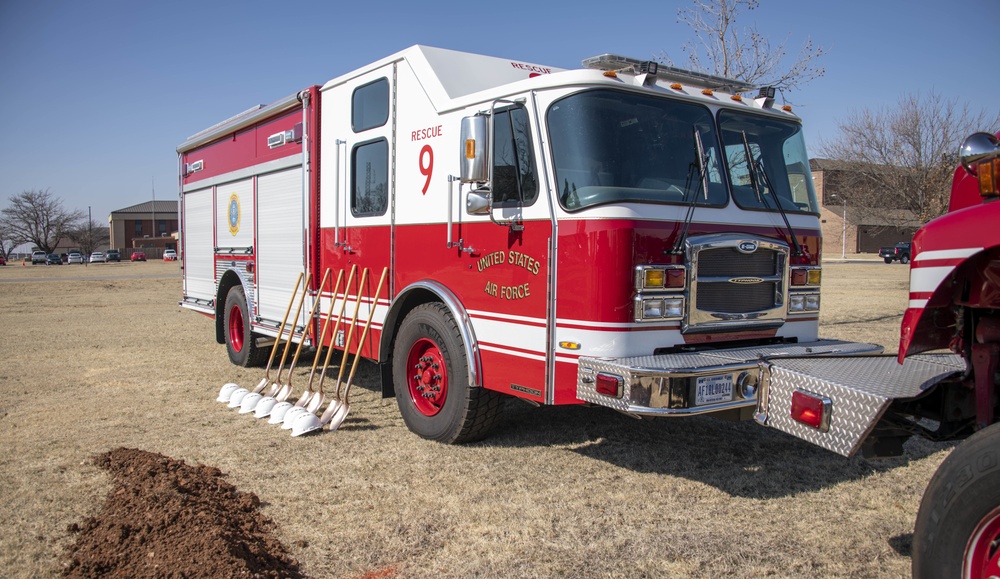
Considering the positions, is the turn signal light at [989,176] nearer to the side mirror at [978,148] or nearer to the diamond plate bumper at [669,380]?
the side mirror at [978,148]

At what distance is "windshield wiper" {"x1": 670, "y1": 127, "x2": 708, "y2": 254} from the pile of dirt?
110 inches

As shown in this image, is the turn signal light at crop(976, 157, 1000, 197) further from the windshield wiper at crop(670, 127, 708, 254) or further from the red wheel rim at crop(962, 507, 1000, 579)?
the windshield wiper at crop(670, 127, 708, 254)

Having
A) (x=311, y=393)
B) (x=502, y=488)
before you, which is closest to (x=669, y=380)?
(x=502, y=488)

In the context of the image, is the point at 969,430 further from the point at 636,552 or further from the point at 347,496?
the point at 347,496

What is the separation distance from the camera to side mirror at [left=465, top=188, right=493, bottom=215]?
192 inches

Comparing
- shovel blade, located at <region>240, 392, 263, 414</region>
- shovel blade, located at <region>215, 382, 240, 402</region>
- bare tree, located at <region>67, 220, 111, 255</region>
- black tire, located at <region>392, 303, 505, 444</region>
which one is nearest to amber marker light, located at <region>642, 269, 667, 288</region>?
black tire, located at <region>392, 303, 505, 444</region>

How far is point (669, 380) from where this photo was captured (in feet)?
13.1

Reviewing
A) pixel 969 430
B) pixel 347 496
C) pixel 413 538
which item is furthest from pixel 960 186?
pixel 347 496

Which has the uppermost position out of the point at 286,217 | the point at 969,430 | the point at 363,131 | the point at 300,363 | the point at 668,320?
the point at 363,131

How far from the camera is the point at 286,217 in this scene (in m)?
7.58

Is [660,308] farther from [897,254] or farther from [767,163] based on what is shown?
[897,254]

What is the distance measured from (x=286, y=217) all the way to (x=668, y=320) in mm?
4587

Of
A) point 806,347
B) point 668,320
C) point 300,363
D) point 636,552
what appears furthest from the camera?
point 300,363

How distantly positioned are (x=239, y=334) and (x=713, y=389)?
6712 mm
